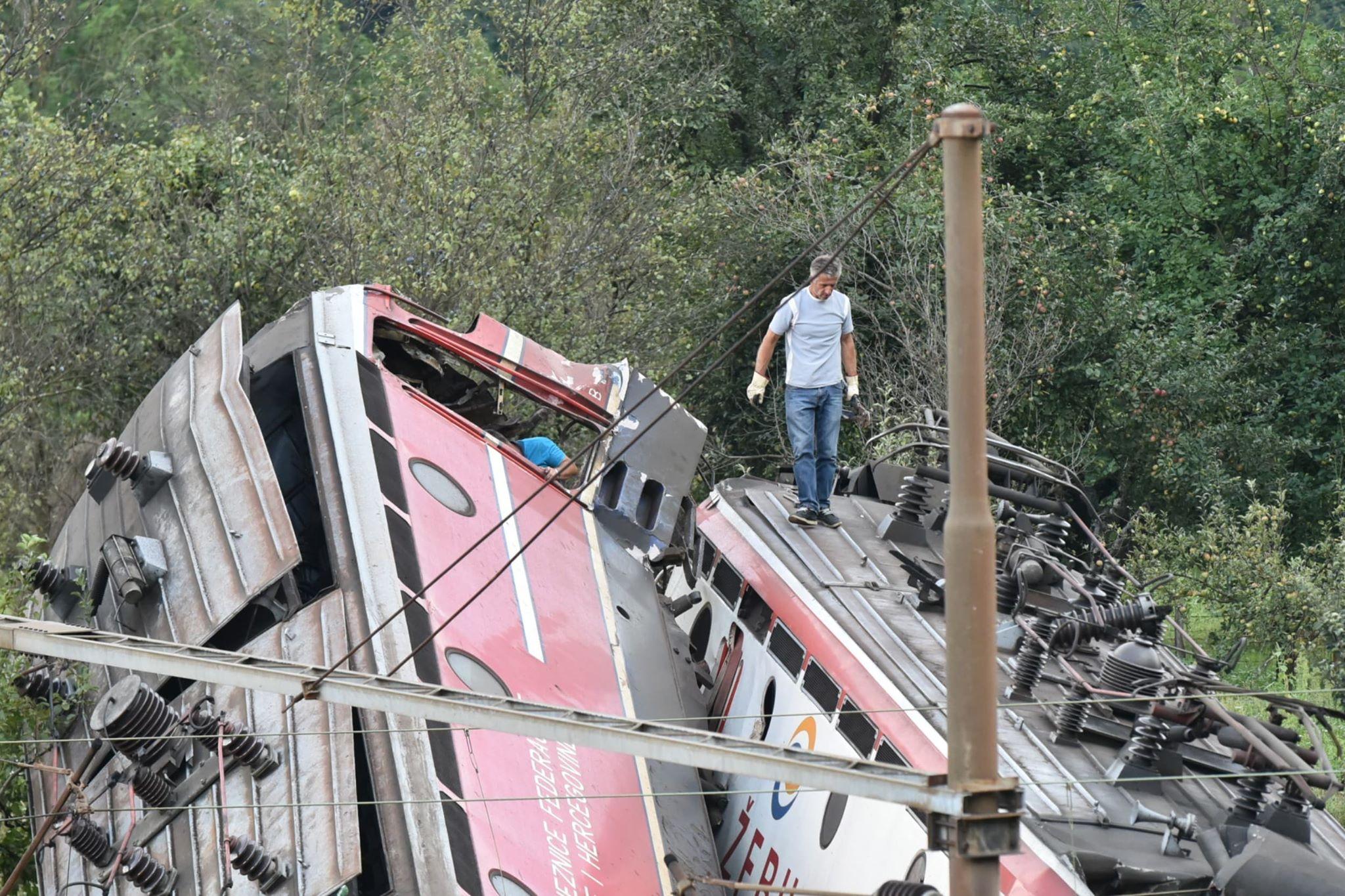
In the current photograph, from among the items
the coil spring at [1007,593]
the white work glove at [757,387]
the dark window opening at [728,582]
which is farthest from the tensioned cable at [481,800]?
the white work glove at [757,387]

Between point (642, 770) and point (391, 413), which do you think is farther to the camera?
point (391, 413)

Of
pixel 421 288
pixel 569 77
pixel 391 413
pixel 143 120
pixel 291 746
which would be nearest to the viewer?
pixel 291 746

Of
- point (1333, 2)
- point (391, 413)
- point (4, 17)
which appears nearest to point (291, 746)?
point (391, 413)

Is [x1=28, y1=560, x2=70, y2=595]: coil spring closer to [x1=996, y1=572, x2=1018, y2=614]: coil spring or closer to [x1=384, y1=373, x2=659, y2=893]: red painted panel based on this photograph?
[x1=384, y1=373, x2=659, y2=893]: red painted panel

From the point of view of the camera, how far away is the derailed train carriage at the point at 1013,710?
7094 mm

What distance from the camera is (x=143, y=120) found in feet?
90.4

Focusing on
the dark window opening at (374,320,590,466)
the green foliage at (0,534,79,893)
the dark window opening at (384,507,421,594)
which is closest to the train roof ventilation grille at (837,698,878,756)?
the dark window opening at (384,507,421,594)

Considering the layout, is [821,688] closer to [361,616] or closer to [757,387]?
[757,387]

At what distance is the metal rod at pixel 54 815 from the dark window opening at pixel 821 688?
3.88 m

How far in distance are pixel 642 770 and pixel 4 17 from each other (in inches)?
629

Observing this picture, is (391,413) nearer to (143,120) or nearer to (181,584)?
(181,584)

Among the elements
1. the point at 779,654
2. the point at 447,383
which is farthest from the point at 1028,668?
the point at 447,383

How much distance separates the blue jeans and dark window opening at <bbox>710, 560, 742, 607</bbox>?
2.28 ft

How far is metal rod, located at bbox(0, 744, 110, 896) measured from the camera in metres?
7.21
